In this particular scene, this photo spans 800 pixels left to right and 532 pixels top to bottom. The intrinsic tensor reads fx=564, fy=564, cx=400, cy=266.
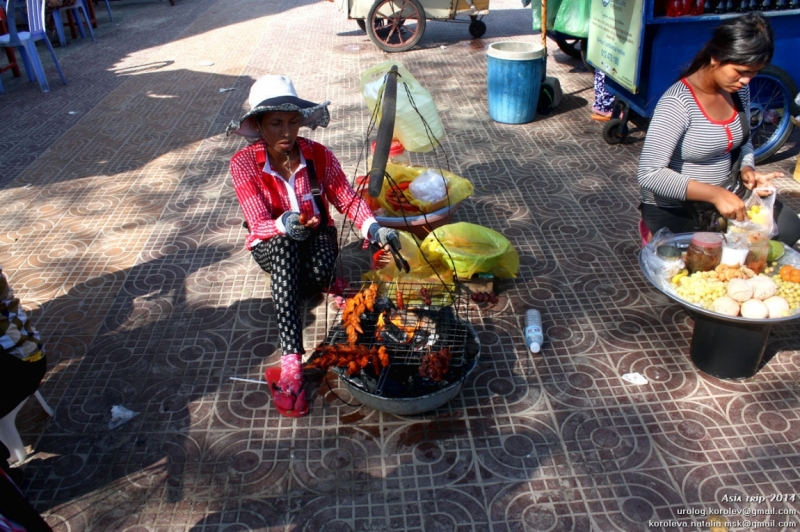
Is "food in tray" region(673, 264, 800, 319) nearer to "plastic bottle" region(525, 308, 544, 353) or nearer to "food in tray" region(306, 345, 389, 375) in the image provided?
"plastic bottle" region(525, 308, 544, 353)

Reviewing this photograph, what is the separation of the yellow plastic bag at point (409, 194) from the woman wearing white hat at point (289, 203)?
474 mm

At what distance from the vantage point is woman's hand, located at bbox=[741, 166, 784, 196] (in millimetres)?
2914

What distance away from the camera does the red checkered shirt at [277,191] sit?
10.0 feet

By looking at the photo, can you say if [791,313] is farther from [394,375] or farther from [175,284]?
[175,284]

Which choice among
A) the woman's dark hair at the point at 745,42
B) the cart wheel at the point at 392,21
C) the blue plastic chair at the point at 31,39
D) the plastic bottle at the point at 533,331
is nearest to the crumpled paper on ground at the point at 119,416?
the plastic bottle at the point at 533,331

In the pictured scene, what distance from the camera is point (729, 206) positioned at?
9.02ft

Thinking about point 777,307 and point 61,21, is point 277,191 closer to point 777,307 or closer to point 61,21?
point 777,307

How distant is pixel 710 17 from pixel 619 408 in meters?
3.30

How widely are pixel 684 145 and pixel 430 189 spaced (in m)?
1.53

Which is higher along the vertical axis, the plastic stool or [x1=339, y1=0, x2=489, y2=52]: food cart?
[x1=339, y1=0, x2=489, y2=52]: food cart

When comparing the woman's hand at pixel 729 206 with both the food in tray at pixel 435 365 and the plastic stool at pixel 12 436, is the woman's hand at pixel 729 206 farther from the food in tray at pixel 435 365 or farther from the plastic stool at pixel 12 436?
the plastic stool at pixel 12 436

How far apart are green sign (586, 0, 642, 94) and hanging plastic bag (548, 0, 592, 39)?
0.87 m

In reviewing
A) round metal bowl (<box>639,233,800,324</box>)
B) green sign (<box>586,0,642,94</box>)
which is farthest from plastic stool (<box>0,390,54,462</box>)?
green sign (<box>586,0,642,94</box>)

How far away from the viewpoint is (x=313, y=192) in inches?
126
